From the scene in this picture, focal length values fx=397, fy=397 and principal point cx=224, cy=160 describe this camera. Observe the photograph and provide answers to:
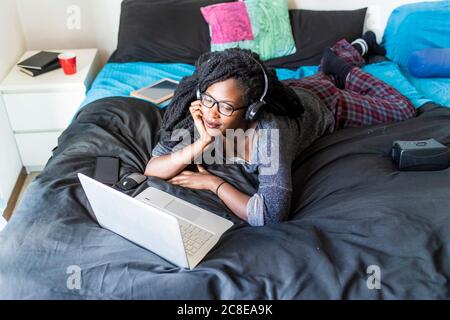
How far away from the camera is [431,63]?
197 cm

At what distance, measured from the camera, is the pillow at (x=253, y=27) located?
211 centimetres

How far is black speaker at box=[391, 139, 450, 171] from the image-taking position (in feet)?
3.99

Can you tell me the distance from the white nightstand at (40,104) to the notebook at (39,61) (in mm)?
45

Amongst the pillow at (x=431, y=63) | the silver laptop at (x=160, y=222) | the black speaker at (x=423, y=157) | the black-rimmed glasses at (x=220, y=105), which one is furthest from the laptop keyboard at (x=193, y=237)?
the pillow at (x=431, y=63)

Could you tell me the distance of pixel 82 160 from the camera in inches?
52.5

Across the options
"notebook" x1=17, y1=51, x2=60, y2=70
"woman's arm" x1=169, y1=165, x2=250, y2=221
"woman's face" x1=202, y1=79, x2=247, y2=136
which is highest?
"woman's face" x1=202, y1=79, x2=247, y2=136

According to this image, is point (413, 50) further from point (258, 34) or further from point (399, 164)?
point (399, 164)

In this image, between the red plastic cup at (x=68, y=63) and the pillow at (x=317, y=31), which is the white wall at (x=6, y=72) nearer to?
the red plastic cup at (x=68, y=63)

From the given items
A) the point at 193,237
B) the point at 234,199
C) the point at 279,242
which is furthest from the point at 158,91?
the point at 279,242

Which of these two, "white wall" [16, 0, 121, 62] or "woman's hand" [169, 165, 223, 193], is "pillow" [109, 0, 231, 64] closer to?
"white wall" [16, 0, 121, 62]

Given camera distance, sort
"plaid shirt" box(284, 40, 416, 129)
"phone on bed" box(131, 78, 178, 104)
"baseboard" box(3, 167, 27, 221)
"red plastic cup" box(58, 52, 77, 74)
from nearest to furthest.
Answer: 1. "plaid shirt" box(284, 40, 416, 129)
2. "phone on bed" box(131, 78, 178, 104)
3. "baseboard" box(3, 167, 27, 221)
4. "red plastic cup" box(58, 52, 77, 74)

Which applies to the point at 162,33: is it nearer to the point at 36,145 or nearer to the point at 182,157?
the point at 36,145

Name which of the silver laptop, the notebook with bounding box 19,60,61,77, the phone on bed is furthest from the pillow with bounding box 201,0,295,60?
the silver laptop

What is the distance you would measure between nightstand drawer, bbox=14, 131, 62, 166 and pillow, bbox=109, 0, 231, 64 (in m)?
0.56
